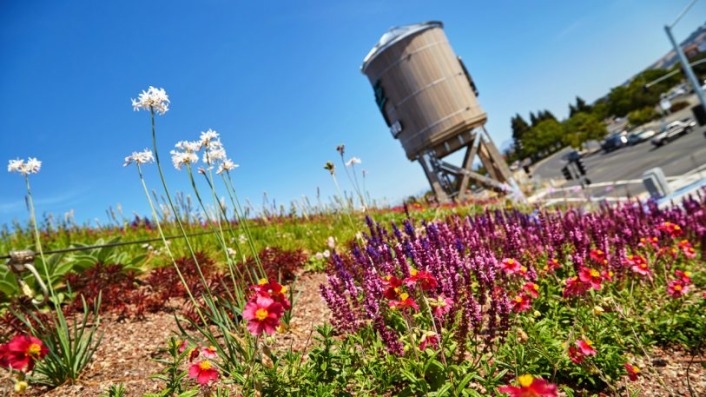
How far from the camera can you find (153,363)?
3094 millimetres

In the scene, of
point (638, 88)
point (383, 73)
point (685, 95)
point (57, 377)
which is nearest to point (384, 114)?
point (383, 73)

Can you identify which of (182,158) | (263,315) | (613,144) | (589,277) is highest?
(182,158)

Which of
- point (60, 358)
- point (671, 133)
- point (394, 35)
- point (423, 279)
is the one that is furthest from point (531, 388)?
point (671, 133)

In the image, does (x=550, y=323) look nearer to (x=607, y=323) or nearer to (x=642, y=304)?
(x=607, y=323)

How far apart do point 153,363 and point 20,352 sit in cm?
139

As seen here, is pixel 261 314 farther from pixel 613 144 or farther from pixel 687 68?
pixel 613 144

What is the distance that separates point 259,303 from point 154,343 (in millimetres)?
2235

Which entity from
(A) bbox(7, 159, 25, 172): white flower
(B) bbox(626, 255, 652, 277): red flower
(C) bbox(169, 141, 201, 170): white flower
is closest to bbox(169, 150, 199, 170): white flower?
(C) bbox(169, 141, 201, 170): white flower

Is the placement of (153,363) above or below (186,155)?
below

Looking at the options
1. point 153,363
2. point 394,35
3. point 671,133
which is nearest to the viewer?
point 153,363

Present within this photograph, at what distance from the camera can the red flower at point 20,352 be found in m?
1.80

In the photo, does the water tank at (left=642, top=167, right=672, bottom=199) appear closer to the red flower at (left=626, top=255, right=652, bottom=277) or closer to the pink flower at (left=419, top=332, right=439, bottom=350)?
the red flower at (left=626, top=255, right=652, bottom=277)

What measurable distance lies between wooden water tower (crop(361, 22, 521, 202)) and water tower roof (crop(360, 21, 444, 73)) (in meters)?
0.05

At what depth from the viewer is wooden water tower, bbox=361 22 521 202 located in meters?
20.0
